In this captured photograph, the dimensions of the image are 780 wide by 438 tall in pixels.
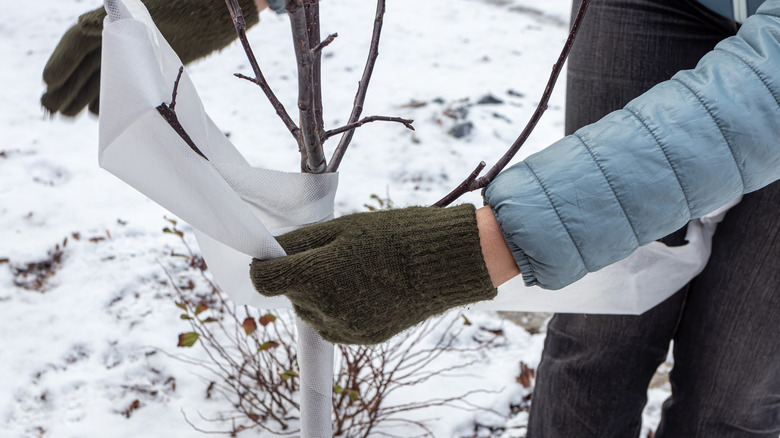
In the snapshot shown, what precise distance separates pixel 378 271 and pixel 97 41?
26.8 inches

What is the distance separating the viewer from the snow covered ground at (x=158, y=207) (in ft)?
6.61

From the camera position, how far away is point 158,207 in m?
2.99

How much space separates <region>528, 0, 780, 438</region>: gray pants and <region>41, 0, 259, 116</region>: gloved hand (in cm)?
77

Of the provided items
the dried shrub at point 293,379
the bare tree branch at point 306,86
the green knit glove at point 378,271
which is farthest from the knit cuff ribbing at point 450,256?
the dried shrub at point 293,379

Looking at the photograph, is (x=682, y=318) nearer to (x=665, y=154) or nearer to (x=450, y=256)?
(x=665, y=154)

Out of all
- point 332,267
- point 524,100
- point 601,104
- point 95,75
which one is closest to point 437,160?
point 524,100

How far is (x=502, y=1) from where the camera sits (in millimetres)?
5715

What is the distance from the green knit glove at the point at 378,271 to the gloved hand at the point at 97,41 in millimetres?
479

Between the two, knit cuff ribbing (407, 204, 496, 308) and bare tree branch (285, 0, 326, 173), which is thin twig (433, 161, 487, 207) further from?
bare tree branch (285, 0, 326, 173)

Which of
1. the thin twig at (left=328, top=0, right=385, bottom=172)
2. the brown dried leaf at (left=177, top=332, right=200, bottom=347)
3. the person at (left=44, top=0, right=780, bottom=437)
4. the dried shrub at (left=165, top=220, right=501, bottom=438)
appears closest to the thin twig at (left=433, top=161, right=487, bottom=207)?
the person at (left=44, top=0, right=780, bottom=437)

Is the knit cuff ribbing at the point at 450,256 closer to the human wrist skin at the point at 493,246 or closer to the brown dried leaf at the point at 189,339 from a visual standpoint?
the human wrist skin at the point at 493,246

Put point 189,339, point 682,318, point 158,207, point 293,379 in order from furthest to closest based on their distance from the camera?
point 158,207, point 293,379, point 189,339, point 682,318

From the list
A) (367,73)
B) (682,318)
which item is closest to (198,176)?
(367,73)

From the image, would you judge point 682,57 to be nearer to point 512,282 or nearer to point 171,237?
point 512,282
